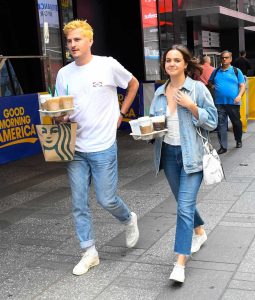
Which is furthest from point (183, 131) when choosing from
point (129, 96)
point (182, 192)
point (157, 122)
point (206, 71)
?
point (206, 71)

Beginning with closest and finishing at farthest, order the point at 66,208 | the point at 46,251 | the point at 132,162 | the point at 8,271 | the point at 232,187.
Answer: the point at 8,271, the point at 46,251, the point at 66,208, the point at 232,187, the point at 132,162

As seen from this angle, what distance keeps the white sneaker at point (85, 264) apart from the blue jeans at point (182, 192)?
734mm

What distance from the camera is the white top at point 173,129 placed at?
387 centimetres

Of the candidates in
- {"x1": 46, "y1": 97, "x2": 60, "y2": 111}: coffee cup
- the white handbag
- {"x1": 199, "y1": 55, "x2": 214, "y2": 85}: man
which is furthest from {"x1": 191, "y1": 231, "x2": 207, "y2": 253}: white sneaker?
{"x1": 199, "y1": 55, "x2": 214, "y2": 85}: man

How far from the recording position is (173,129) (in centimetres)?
388

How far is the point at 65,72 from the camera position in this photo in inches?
160

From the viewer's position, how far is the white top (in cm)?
387

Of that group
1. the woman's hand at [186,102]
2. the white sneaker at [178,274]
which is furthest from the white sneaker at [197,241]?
the woman's hand at [186,102]

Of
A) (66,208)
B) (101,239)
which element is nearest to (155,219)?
(101,239)

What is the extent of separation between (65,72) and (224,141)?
5.41 m

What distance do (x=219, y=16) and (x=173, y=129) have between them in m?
16.9

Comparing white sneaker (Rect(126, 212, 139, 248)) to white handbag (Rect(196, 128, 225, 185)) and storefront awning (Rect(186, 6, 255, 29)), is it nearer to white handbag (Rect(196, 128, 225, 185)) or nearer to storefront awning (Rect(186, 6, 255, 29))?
white handbag (Rect(196, 128, 225, 185))

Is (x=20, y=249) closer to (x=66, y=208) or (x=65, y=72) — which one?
(x=66, y=208)

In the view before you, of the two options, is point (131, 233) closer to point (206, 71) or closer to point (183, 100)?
point (183, 100)
